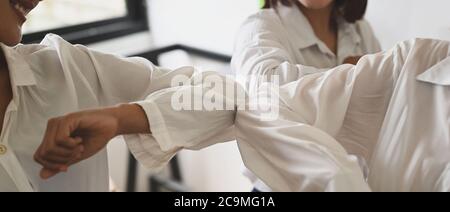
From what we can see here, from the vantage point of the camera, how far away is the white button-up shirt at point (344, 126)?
0.64 m

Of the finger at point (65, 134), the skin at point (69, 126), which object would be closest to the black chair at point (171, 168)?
the skin at point (69, 126)

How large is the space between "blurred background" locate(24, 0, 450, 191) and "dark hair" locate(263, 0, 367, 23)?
1.35 ft

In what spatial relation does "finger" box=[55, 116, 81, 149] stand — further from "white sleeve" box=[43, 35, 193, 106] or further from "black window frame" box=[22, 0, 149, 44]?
"black window frame" box=[22, 0, 149, 44]

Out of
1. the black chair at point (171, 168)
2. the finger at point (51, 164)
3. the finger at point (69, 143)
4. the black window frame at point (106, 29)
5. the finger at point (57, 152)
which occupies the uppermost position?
the finger at point (69, 143)

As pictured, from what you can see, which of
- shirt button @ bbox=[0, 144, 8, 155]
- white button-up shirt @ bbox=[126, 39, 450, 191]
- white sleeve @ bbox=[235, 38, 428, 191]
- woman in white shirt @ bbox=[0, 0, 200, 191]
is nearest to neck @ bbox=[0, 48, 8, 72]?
woman in white shirt @ bbox=[0, 0, 200, 191]

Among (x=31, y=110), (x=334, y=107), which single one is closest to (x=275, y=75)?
(x=334, y=107)

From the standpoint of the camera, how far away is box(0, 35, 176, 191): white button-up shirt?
0.68 meters

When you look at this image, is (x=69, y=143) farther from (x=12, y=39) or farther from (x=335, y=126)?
(x=335, y=126)

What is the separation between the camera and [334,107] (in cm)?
71

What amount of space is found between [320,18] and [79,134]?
2.45 feet

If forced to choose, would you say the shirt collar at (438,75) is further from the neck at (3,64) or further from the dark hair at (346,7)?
the neck at (3,64)

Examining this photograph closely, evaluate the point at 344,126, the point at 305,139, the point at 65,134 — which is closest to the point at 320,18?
the point at 344,126

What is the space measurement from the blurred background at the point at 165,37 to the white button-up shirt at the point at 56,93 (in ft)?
2.68
